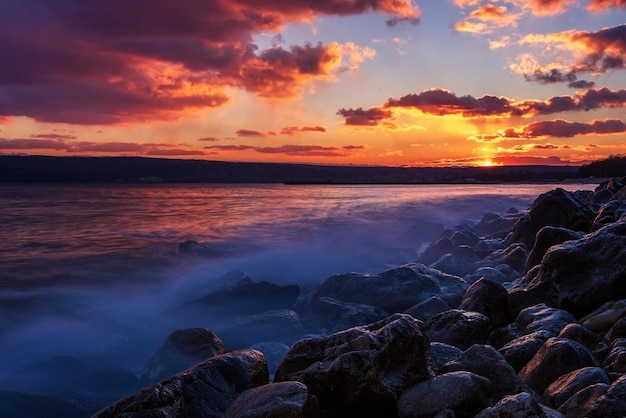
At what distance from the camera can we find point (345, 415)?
4055 mm

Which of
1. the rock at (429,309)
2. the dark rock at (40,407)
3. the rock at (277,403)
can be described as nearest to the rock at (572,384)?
the rock at (277,403)

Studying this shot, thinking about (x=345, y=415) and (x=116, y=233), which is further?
(x=116, y=233)

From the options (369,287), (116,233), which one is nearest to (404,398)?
(369,287)

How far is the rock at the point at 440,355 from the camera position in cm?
452

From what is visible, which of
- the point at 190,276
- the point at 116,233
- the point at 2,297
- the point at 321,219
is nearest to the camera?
the point at 2,297

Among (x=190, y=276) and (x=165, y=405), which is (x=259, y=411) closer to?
(x=165, y=405)

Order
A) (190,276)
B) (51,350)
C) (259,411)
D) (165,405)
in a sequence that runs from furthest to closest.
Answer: (190,276) < (51,350) < (165,405) < (259,411)

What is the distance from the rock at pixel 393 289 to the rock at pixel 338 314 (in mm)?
324

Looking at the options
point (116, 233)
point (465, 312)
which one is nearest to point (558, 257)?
point (465, 312)

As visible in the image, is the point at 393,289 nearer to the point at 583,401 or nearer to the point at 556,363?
the point at 556,363

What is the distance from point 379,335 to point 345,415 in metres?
0.66

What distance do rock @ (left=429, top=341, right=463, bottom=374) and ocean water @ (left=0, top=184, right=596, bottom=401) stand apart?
498 centimetres

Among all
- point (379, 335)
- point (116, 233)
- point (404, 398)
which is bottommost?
point (116, 233)

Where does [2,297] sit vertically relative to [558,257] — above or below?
below
